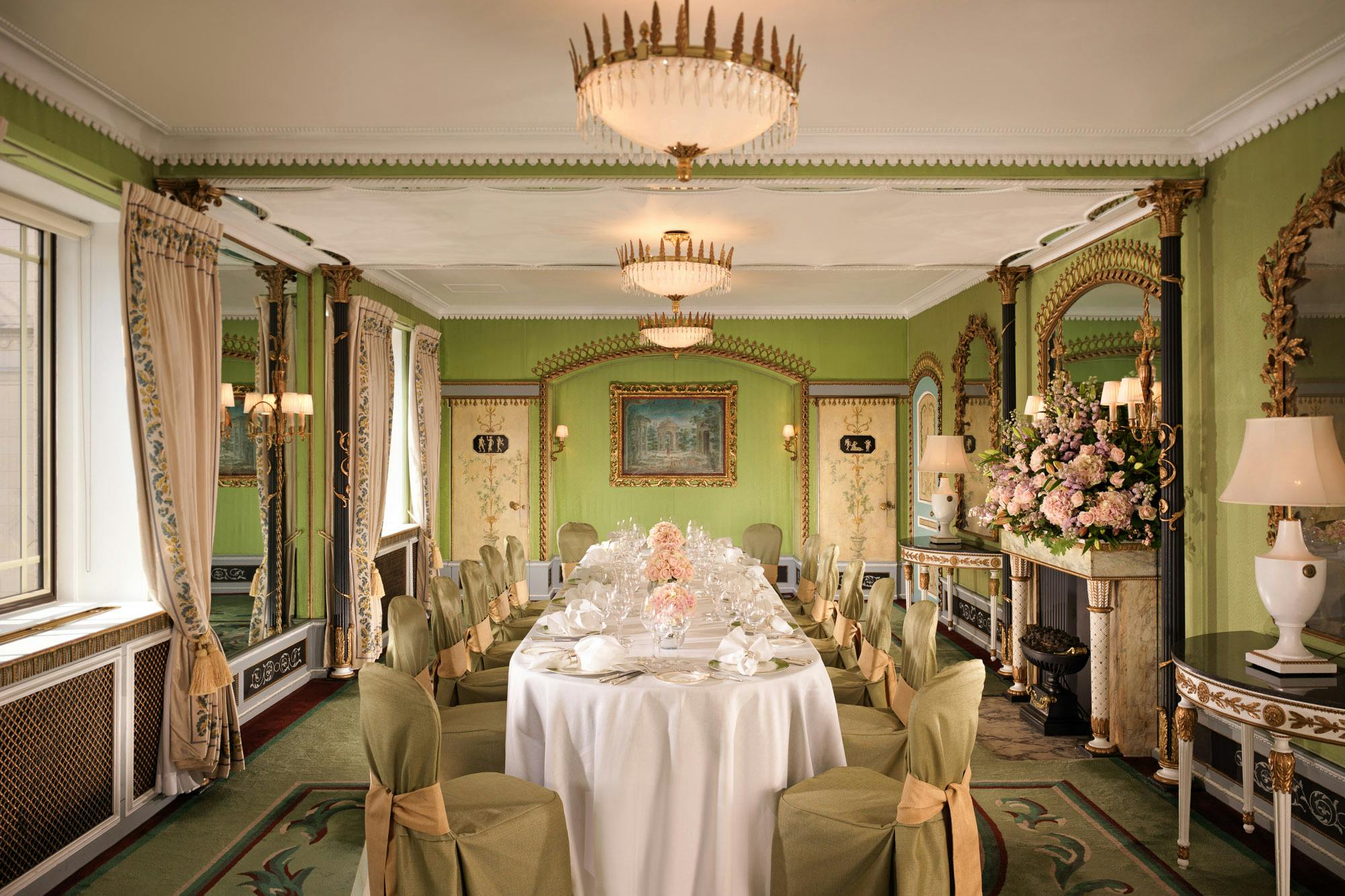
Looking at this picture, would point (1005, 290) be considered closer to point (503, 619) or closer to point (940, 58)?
point (940, 58)

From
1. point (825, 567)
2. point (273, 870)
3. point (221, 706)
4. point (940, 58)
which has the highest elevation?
point (940, 58)

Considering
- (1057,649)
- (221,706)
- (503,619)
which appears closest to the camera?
(221,706)

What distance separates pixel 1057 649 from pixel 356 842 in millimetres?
4015

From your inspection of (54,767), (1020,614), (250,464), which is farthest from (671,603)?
(250,464)

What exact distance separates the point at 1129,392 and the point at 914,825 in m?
4.25

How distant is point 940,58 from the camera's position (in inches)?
141

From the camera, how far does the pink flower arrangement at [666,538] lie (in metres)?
4.33

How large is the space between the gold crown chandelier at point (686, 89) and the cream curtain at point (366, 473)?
15.3 ft

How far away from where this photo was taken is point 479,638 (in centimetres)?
523

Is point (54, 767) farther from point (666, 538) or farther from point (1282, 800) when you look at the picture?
point (1282, 800)

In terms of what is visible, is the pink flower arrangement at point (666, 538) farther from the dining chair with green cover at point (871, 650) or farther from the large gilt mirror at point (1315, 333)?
the large gilt mirror at point (1315, 333)

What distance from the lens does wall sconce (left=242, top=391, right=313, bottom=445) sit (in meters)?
6.19

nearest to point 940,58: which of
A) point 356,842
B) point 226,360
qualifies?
point 356,842

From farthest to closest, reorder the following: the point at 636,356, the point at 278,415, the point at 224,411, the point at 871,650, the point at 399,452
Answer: the point at 636,356 < the point at 399,452 < the point at 278,415 < the point at 224,411 < the point at 871,650
